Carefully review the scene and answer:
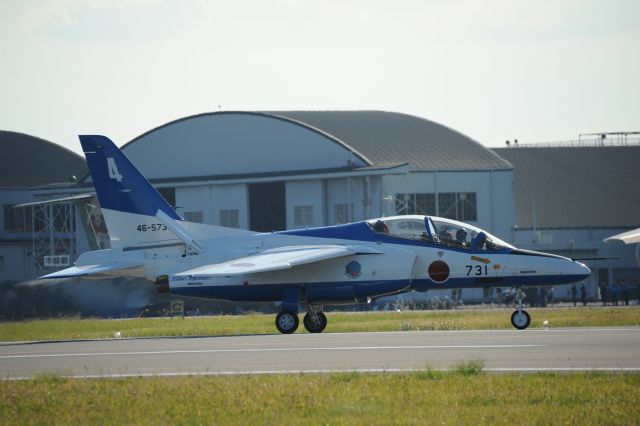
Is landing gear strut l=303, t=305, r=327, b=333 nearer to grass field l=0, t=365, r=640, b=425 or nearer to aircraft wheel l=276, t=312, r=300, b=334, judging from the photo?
aircraft wheel l=276, t=312, r=300, b=334

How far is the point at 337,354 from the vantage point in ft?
A: 70.7

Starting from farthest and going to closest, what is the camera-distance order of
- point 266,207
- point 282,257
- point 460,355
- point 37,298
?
1. point 266,207
2. point 37,298
3. point 282,257
4. point 460,355

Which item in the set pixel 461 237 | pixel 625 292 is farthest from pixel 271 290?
pixel 625 292

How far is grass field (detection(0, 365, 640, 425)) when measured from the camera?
14750 millimetres

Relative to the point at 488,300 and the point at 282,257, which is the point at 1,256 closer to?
the point at 488,300

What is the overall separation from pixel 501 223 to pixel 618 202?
14.0m

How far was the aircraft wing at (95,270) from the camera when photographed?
29406 millimetres

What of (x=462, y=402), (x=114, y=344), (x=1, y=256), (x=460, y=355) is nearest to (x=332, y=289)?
(x=114, y=344)

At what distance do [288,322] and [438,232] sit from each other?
4.38 meters

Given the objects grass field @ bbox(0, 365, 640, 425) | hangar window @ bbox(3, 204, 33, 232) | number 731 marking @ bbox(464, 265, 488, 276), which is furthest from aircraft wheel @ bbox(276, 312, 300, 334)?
hangar window @ bbox(3, 204, 33, 232)

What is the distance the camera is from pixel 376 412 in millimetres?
15039

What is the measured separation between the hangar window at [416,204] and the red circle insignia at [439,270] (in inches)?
1403

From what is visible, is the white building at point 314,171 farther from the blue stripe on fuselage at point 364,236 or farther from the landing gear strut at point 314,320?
the landing gear strut at point 314,320

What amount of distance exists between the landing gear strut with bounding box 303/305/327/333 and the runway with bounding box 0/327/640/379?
2908 mm
